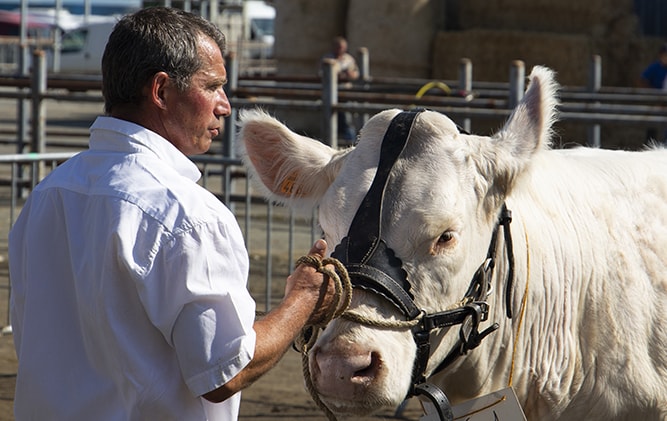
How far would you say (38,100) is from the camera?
32.6 ft

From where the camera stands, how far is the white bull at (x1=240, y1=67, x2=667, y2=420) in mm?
2922

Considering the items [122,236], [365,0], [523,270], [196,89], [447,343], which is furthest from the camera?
[365,0]

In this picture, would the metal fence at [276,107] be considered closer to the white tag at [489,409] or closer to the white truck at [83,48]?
the white tag at [489,409]

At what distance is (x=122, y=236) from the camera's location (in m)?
2.15

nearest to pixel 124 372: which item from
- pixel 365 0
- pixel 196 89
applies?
pixel 196 89

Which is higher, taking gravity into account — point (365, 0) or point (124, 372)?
point (365, 0)

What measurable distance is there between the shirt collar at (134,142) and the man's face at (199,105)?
46 mm

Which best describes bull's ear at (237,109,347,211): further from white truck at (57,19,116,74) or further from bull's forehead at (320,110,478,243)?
white truck at (57,19,116,74)

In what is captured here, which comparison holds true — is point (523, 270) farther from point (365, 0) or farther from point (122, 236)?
point (365, 0)

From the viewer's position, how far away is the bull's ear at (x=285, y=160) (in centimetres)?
A: 337

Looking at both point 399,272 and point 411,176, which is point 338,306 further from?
point 411,176

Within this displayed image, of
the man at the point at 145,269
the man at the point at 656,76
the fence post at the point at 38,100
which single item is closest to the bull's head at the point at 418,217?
the man at the point at 145,269

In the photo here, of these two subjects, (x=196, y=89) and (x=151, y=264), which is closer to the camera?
(x=151, y=264)

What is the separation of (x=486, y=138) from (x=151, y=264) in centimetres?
137
